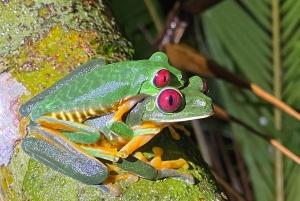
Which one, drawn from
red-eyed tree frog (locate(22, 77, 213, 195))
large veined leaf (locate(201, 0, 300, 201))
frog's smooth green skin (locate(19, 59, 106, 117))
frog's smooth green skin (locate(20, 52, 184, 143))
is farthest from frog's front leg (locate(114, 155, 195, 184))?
large veined leaf (locate(201, 0, 300, 201))

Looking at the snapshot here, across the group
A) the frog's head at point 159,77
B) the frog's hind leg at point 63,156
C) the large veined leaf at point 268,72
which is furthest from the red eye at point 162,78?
the large veined leaf at point 268,72

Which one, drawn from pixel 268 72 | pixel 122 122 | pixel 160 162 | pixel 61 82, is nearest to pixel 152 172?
pixel 160 162

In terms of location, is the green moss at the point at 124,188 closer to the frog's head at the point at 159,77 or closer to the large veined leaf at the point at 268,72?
the frog's head at the point at 159,77

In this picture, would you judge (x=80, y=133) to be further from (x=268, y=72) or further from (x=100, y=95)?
(x=268, y=72)

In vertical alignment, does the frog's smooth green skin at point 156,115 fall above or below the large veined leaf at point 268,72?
above

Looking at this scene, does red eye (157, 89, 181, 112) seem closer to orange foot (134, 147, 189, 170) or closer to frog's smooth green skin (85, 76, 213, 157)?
frog's smooth green skin (85, 76, 213, 157)

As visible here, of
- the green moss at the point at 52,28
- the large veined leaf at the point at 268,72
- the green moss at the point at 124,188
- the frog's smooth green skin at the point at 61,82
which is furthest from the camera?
the large veined leaf at the point at 268,72

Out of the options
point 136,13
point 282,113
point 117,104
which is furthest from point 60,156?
point 136,13
